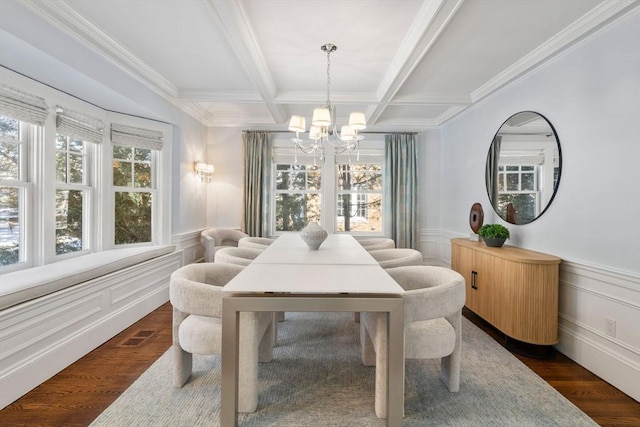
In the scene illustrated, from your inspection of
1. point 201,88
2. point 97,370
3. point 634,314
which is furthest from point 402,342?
point 201,88

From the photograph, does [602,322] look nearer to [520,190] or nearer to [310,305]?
[520,190]

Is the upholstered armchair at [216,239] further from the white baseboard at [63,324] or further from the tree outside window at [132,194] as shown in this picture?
the white baseboard at [63,324]

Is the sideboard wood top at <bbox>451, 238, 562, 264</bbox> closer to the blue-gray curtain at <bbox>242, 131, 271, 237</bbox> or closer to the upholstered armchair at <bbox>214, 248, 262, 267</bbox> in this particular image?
the upholstered armchair at <bbox>214, 248, 262, 267</bbox>

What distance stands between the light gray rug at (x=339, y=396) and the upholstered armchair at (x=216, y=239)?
1.90 metres

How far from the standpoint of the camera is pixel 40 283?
2.04 meters

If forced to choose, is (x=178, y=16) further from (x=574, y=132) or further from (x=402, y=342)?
(x=574, y=132)

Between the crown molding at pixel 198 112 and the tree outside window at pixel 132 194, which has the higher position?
Answer: the crown molding at pixel 198 112

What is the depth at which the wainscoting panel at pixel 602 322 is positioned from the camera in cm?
197

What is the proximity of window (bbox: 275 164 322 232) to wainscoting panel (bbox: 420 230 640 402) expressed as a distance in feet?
11.1

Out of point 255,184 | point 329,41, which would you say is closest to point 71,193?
point 255,184

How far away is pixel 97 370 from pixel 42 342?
40 cm

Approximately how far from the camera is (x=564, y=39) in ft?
7.70

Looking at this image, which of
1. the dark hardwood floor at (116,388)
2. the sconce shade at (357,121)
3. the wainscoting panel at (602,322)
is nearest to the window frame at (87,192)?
the dark hardwood floor at (116,388)

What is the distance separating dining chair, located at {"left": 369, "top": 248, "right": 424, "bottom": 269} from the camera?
8.47ft
